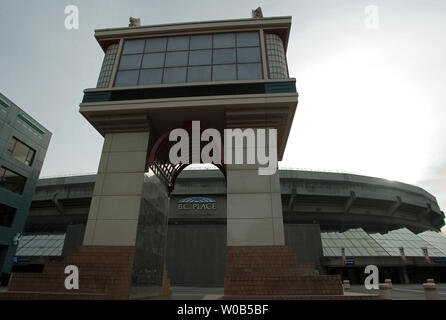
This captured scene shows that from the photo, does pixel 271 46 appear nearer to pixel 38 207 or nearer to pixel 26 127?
pixel 26 127

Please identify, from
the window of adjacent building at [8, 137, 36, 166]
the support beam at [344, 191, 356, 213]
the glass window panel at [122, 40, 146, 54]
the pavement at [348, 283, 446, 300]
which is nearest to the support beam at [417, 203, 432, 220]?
the support beam at [344, 191, 356, 213]

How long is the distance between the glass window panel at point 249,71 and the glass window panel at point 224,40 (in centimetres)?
179

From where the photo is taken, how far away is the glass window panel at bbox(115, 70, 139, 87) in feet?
47.3

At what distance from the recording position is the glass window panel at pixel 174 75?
46.8ft

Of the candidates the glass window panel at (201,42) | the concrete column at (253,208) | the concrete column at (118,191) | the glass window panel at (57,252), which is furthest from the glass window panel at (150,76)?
the glass window panel at (57,252)

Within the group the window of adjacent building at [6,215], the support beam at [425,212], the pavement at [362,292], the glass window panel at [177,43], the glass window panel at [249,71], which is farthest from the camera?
the support beam at [425,212]

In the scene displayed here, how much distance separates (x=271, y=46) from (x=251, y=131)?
17.6 ft

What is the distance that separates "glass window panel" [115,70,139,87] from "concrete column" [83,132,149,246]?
2829 millimetres

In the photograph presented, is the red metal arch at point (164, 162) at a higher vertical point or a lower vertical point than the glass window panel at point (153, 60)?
lower

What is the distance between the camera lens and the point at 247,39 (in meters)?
15.1

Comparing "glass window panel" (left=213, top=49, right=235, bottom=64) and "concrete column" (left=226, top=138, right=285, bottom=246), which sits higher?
"glass window panel" (left=213, top=49, right=235, bottom=64)

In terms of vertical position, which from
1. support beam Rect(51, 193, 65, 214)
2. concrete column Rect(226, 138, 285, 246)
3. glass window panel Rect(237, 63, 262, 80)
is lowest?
concrete column Rect(226, 138, 285, 246)
